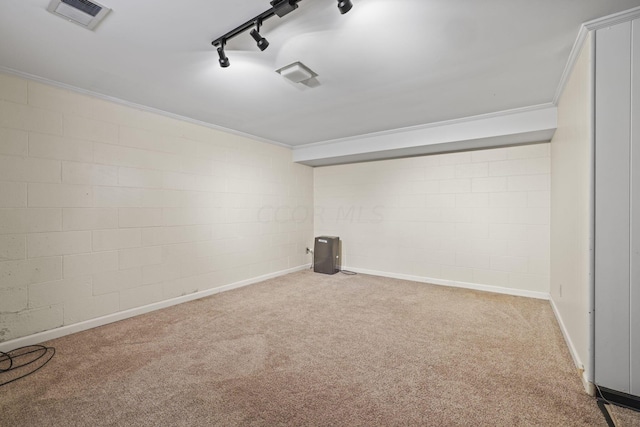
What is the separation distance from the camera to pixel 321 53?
2201mm

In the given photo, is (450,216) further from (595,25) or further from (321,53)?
(321,53)

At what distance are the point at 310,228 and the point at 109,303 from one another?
3.62 m

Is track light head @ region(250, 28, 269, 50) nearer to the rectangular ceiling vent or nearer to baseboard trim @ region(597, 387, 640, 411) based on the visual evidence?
the rectangular ceiling vent

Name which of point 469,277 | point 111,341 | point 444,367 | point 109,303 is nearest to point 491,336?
point 444,367

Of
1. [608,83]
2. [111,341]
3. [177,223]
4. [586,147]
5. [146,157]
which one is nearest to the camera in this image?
[608,83]

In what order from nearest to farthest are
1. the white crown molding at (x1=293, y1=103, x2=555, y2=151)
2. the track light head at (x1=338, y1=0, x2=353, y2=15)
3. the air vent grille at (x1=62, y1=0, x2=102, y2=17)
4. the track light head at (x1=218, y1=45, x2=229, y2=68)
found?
the track light head at (x1=338, y1=0, x2=353, y2=15) → the air vent grille at (x1=62, y1=0, x2=102, y2=17) → the track light head at (x1=218, y1=45, x2=229, y2=68) → the white crown molding at (x1=293, y1=103, x2=555, y2=151)

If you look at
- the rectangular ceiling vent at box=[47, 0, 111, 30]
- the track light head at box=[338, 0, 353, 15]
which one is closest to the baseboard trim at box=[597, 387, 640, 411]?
the track light head at box=[338, 0, 353, 15]

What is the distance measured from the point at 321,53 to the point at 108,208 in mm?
2754

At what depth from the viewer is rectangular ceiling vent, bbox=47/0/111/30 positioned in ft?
5.42

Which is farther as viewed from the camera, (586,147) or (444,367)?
(444,367)

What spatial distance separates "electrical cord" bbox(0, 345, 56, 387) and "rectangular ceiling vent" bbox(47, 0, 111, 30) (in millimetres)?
2557

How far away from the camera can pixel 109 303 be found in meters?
3.05

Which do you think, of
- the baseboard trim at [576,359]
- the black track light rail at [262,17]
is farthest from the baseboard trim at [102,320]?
the baseboard trim at [576,359]

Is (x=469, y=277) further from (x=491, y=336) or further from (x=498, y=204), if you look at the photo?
(x=491, y=336)
